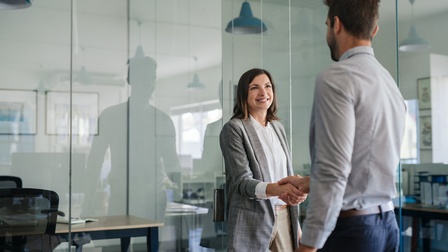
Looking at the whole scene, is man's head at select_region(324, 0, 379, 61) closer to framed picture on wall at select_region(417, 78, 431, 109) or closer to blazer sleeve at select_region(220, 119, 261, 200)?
blazer sleeve at select_region(220, 119, 261, 200)

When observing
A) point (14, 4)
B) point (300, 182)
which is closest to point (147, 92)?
point (14, 4)

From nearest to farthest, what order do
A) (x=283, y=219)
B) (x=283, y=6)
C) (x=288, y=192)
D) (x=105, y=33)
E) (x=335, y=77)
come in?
(x=335, y=77) < (x=288, y=192) < (x=283, y=219) < (x=105, y=33) < (x=283, y=6)

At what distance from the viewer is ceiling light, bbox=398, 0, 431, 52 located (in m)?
3.47

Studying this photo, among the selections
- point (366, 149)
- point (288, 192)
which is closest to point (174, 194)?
point (288, 192)

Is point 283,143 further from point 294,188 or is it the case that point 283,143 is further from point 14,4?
point 14,4

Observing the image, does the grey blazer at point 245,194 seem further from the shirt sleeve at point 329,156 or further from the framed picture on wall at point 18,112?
the framed picture on wall at point 18,112

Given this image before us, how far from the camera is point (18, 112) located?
11.7ft

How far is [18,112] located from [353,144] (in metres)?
2.56

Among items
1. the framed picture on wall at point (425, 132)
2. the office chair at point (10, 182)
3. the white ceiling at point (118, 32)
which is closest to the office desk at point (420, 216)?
the framed picture on wall at point (425, 132)

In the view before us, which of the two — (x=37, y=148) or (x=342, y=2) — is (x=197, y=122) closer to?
(x=37, y=148)

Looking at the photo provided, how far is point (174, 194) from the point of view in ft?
15.0

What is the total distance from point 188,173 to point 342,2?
3.07m

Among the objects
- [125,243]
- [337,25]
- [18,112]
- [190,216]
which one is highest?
[337,25]

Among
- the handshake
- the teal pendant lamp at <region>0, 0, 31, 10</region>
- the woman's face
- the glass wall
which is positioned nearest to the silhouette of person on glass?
the glass wall
